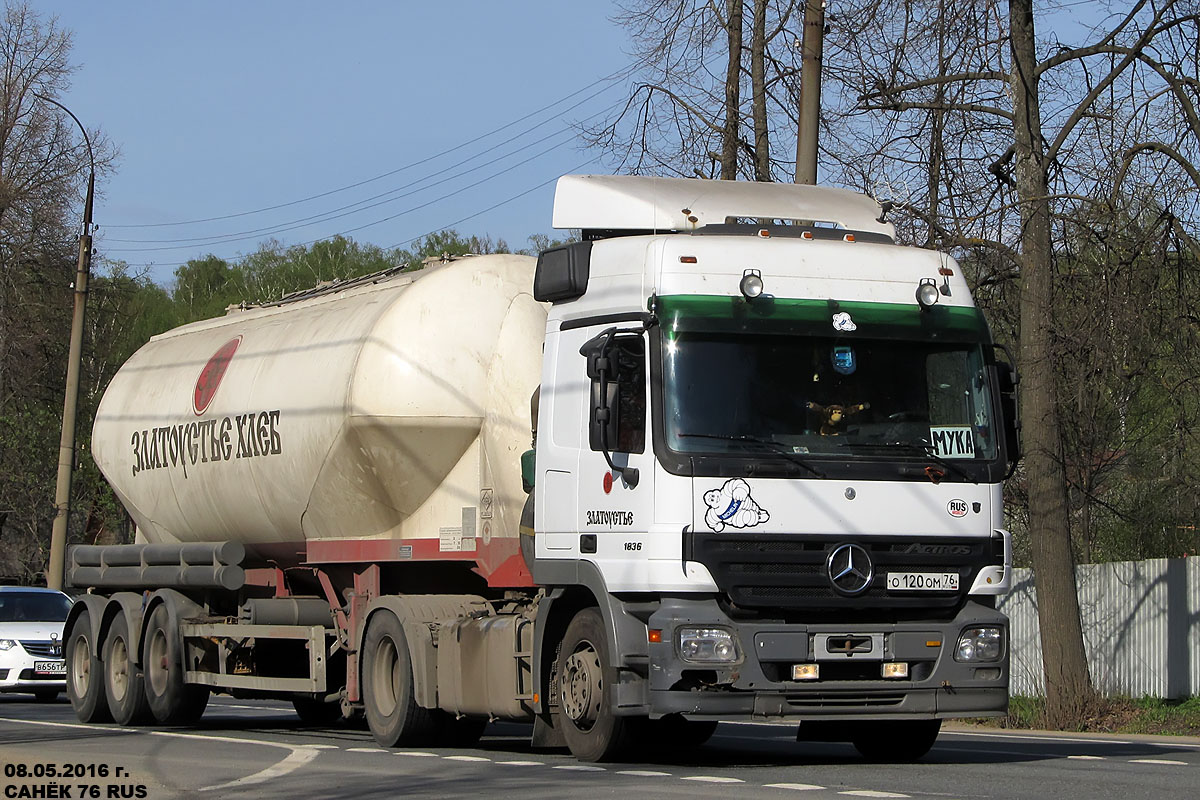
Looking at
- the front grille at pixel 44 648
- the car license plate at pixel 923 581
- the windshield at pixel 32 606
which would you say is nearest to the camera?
the car license plate at pixel 923 581

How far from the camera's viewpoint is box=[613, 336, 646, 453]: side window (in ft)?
37.9

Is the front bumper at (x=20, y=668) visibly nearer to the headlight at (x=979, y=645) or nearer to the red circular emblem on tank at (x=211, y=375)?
the red circular emblem on tank at (x=211, y=375)

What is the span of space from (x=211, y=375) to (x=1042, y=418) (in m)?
8.92

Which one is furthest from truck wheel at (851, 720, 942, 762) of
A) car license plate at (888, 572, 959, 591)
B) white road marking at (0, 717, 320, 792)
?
white road marking at (0, 717, 320, 792)

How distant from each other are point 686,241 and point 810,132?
10064mm

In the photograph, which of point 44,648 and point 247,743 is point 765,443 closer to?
point 247,743

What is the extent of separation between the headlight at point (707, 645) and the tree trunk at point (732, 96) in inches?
617

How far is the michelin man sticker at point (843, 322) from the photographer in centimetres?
1190

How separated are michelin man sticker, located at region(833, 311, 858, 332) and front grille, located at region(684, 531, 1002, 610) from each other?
4.63 feet

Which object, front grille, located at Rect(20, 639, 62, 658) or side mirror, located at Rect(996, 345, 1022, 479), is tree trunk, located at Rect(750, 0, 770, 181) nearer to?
front grille, located at Rect(20, 639, 62, 658)

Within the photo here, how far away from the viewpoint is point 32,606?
25984 mm

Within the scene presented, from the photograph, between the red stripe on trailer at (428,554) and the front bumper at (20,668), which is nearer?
the red stripe on trailer at (428,554)

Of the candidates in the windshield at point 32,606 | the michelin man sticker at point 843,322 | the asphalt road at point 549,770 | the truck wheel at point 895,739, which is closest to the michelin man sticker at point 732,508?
the michelin man sticker at point 843,322

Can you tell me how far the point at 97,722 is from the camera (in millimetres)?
19766
